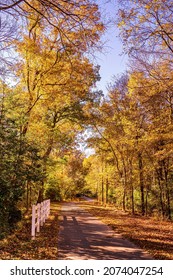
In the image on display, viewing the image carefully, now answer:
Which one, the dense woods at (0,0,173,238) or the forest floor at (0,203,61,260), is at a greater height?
the dense woods at (0,0,173,238)

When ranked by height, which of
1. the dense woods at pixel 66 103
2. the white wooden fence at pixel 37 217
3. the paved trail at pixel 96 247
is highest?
the dense woods at pixel 66 103

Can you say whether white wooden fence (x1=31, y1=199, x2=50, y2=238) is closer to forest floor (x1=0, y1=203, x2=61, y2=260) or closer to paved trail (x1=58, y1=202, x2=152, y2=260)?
forest floor (x1=0, y1=203, x2=61, y2=260)

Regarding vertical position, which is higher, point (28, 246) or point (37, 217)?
point (37, 217)

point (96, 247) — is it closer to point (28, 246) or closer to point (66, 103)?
point (28, 246)

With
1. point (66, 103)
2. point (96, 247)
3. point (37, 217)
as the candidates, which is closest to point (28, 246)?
point (96, 247)

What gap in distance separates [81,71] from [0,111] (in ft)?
14.3

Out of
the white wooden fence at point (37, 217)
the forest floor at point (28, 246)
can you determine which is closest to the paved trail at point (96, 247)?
the forest floor at point (28, 246)

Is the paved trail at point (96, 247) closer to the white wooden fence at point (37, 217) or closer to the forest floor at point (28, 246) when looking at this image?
the forest floor at point (28, 246)

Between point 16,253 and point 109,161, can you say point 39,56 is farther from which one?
point 109,161

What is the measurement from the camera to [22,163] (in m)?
9.58

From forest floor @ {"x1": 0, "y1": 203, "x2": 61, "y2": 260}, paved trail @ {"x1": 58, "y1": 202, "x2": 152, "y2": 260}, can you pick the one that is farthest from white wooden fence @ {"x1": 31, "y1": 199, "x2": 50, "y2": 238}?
paved trail @ {"x1": 58, "y1": 202, "x2": 152, "y2": 260}

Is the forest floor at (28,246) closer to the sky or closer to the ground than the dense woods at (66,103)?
closer to the ground

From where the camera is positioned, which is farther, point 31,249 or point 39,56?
point 39,56
